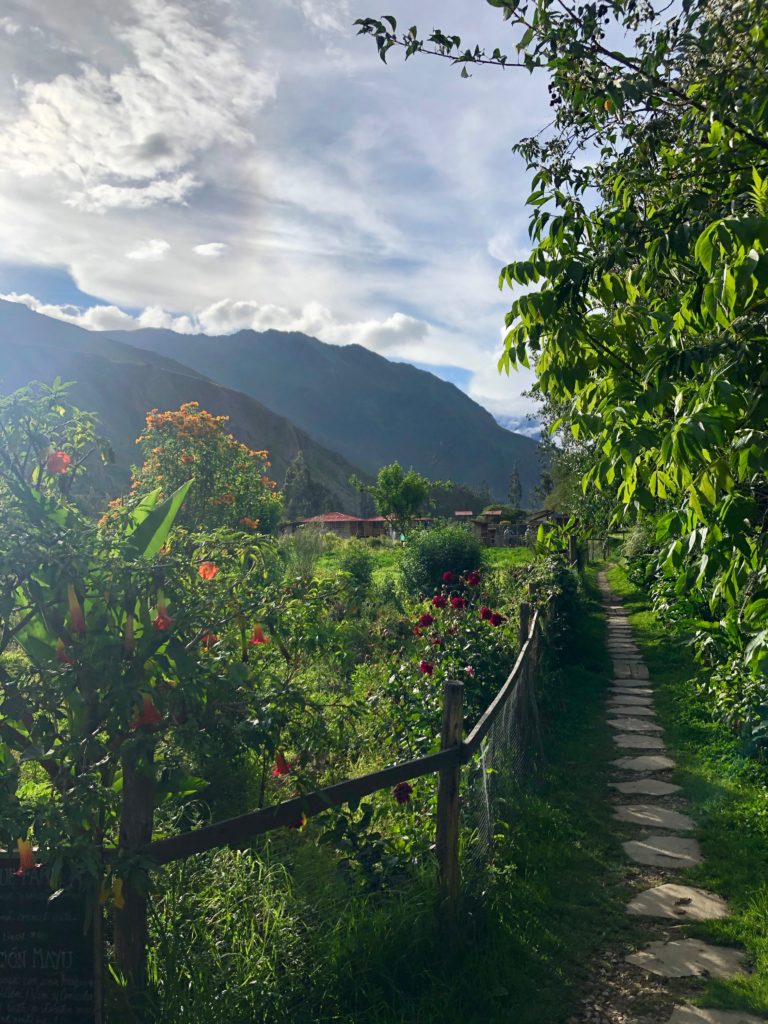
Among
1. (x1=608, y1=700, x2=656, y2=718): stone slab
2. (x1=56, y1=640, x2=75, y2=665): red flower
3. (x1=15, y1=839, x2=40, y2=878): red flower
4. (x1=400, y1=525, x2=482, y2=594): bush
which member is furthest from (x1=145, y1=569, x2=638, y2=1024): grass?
(x1=400, y1=525, x2=482, y2=594): bush

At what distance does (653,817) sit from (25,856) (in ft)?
14.3

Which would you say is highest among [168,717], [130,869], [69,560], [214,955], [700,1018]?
[69,560]

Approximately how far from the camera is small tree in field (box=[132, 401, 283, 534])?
14.6 m

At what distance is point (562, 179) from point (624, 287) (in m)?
1.02

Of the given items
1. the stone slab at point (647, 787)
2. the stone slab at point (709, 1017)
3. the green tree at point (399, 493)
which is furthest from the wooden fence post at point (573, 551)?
the green tree at point (399, 493)

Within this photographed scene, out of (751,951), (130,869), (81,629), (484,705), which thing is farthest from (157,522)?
(484,705)

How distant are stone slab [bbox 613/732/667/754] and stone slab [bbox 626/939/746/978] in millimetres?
3075

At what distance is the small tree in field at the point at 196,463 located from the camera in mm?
14633

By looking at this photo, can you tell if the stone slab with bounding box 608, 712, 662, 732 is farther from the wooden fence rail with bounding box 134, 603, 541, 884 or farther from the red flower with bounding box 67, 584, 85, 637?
the red flower with bounding box 67, 584, 85, 637

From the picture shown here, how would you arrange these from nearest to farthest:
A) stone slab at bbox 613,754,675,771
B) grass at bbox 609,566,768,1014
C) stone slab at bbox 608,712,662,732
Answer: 1. grass at bbox 609,566,768,1014
2. stone slab at bbox 613,754,675,771
3. stone slab at bbox 608,712,662,732

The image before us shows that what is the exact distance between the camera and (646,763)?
6.34m

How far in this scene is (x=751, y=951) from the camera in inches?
140

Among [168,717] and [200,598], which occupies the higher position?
[200,598]

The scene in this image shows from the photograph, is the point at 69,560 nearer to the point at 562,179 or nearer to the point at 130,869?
the point at 130,869
